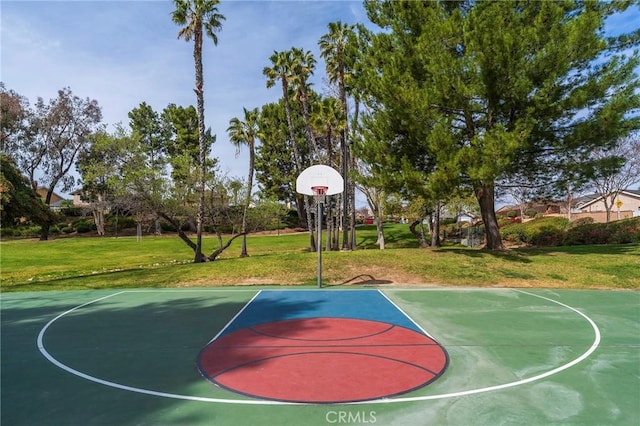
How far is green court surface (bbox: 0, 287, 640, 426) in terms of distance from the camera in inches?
175

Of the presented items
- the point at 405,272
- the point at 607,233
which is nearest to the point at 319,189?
the point at 405,272

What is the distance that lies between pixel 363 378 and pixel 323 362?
33.0 inches

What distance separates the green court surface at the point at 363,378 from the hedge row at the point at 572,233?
15893 mm

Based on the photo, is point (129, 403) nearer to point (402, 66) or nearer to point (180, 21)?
point (402, 66)

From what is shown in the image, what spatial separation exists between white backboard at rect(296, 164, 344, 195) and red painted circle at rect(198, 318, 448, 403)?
21.7ft

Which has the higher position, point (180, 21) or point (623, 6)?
point (180, 21)

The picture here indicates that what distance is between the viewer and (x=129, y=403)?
4.77 metres

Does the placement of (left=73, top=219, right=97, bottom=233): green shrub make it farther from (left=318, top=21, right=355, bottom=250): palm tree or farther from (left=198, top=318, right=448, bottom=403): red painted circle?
(left=198, top=318, right=448, bottom=403): red painted circle

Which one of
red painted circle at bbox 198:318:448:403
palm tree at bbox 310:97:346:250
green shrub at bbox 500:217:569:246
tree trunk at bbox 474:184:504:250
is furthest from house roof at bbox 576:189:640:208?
red painted circle at bbox 198:318:448:403

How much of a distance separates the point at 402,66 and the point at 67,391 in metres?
16.1

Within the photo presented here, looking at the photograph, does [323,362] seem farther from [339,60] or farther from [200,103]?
[339,60]

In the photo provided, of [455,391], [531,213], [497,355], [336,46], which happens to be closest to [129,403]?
[455,391]

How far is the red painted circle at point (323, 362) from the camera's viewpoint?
16.8 feet

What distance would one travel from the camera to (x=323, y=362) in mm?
6113
